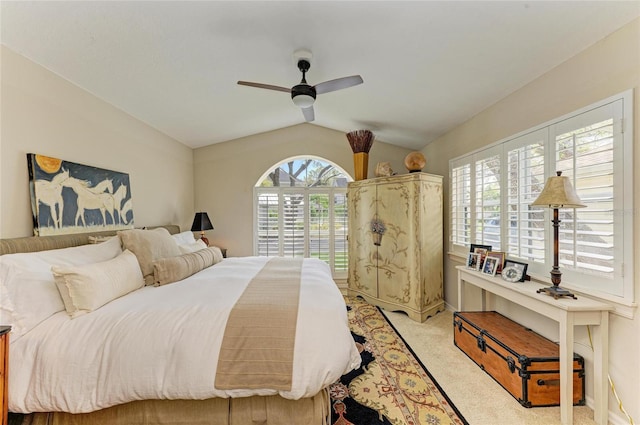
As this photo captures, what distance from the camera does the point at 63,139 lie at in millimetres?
2373

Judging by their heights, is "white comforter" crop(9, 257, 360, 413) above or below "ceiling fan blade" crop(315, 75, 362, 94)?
below

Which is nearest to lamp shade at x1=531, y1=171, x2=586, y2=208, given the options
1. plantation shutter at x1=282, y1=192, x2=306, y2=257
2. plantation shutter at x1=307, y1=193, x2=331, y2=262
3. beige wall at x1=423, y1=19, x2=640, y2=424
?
beige wall at x1=423, y1=19, x2=640, y2=424

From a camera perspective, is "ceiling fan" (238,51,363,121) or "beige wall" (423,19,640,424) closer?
"beige wall" (423,19,640,424)

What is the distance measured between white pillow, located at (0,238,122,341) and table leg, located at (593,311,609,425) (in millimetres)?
3306

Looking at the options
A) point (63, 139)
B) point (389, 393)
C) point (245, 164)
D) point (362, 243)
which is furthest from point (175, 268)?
point (245, 164)

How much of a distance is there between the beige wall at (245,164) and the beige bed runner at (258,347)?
11.0 feet

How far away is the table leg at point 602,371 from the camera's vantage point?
5.62 feet

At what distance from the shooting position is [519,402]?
76.1 inches

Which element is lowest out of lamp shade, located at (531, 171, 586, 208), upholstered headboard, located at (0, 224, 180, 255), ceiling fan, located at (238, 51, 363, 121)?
upholstered headboard, located at (0, 224, 180, 255)

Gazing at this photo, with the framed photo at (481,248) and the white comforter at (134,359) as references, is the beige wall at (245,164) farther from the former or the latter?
the white comforter at (134,359)

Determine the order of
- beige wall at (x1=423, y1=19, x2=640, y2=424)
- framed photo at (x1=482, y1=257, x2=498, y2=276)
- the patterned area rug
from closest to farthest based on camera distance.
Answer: beige wall at (x1=423, y1=19, x2=640, y2=424) < the patterned area rug < framed photo at (x1=482, y1=257, x2=498, y2=276)

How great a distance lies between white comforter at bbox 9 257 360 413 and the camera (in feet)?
4.70

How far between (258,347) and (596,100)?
2.66m

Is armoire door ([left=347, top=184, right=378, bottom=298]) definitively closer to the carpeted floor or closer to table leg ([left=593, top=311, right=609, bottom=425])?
the carpeted floor
